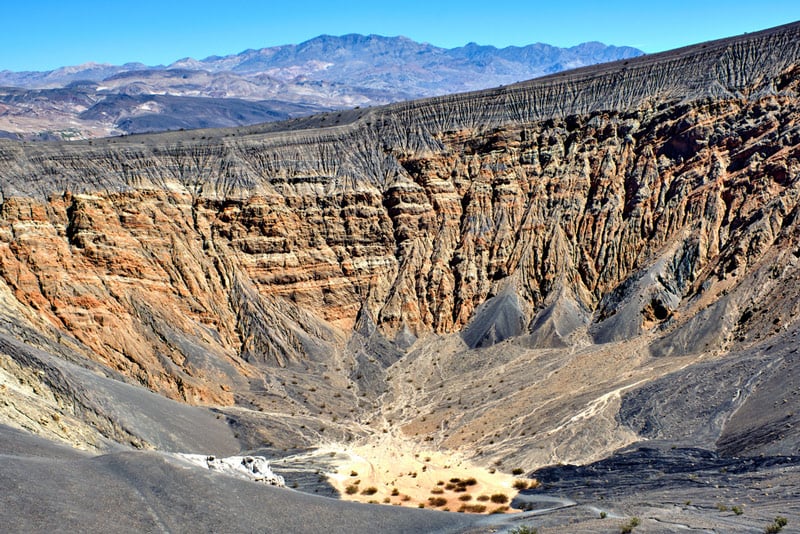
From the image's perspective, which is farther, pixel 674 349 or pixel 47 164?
pixel 47 164

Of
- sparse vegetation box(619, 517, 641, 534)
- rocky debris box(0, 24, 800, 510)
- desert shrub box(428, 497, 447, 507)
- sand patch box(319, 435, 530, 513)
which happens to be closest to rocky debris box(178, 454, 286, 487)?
sand patch box(319, 435, 530, 513)

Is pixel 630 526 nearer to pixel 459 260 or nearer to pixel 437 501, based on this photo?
pixel 437 501

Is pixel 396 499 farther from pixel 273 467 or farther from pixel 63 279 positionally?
pixel 63 279

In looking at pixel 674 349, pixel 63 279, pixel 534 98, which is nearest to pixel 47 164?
pixel 63 279

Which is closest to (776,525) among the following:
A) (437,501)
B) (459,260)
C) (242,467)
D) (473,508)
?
(473,508)

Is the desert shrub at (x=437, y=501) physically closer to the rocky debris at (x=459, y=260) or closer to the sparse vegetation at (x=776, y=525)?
the rocky debris at (x=459, y=260)

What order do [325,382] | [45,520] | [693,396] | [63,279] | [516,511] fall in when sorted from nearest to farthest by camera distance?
[45,520] → [516,511] → [693,396] → [63,279] → [325,382]

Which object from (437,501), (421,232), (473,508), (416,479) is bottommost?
(416,479)
